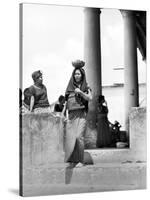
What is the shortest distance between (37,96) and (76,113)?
2.47 feet

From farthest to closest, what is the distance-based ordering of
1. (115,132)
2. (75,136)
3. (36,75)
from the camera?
(115,132), (75,136), (36,75)

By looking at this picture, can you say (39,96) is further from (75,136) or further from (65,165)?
(65,165)

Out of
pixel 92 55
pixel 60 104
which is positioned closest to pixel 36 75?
pixel 60 104

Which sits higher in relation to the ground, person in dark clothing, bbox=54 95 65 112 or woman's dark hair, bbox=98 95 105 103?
woman's dark hair, bbox=98 95 105 103

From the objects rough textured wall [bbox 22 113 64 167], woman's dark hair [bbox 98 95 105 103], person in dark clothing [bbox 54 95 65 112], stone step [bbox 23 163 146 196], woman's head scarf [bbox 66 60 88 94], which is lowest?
stone step [bbox 23 163 146 196]

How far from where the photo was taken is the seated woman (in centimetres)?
1052

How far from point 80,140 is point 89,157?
340 millimetres

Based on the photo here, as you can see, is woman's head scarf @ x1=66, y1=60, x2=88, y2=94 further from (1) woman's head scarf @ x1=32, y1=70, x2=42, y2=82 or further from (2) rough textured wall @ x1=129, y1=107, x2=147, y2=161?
(2) rough textured wall @ x1=129, y1=107, x2=147, y2=161

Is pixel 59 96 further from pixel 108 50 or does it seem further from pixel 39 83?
pixel 108 50

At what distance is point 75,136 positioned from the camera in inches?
428

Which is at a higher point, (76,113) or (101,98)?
(101,98)

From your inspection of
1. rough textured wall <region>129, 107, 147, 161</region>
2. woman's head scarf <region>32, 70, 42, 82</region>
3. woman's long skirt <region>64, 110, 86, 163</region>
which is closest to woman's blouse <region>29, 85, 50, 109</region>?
woman's head scarf <region>32, 70, 42, 82</region>

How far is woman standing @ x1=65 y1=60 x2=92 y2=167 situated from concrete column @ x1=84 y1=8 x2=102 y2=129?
101mm

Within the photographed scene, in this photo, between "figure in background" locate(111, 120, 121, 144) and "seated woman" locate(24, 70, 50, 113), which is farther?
"figure in background" locate(111, 120, 121, 144)
